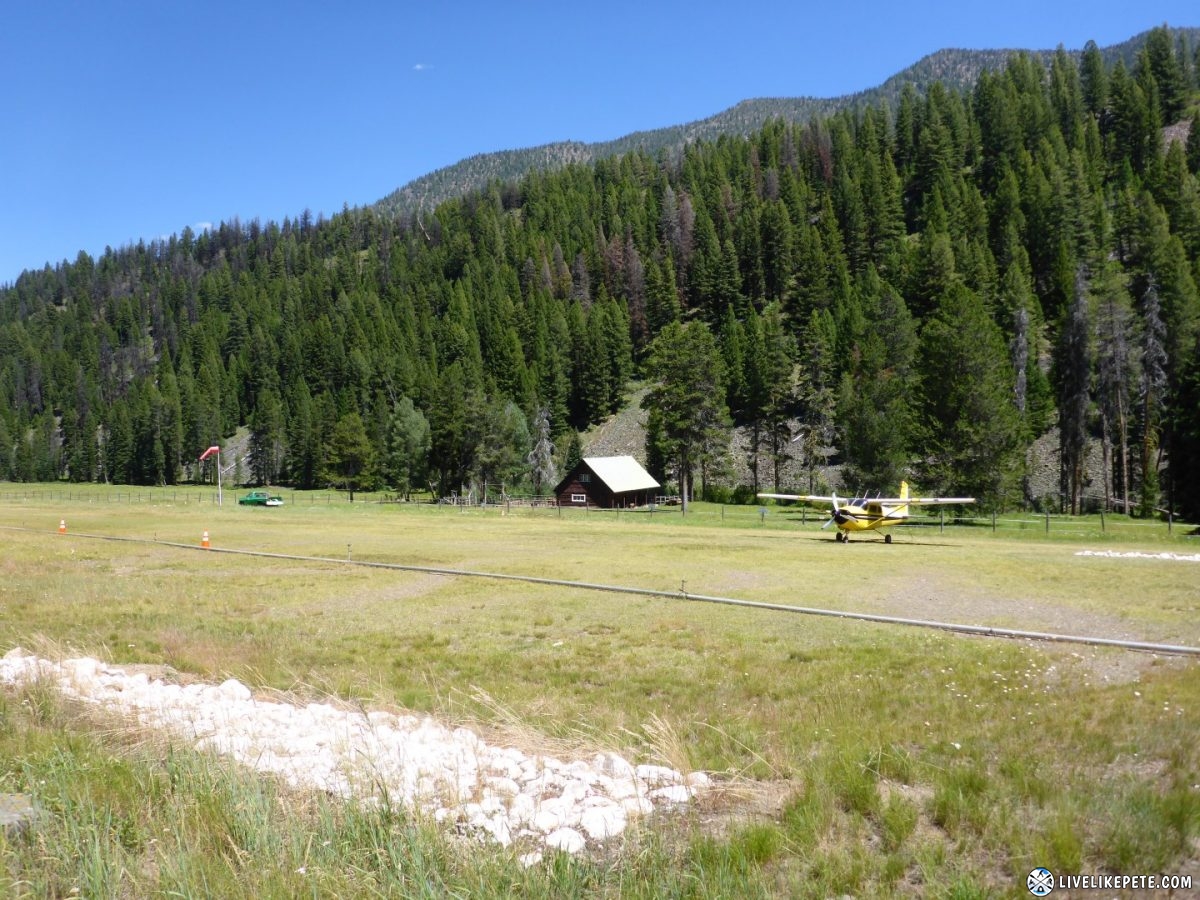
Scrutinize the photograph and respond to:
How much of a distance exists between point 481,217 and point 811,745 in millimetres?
199535

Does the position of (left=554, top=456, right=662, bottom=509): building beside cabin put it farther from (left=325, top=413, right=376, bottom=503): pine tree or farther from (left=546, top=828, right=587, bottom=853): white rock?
(left=546, top=828, right=587, bottom=853): white rock

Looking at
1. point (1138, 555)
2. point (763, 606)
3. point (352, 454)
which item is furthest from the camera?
point (352, 454)

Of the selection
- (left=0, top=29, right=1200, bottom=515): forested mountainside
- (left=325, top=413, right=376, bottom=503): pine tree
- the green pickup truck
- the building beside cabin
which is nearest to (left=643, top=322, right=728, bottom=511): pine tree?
(left=0, top=29, right=1200, bottom=515): forested mountainside

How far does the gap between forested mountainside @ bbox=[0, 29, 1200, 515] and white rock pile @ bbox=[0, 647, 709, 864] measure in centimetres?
5002

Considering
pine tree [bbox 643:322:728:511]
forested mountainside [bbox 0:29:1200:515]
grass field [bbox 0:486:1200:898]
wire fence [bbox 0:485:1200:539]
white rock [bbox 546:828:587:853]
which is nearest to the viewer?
grass field [bbox 0:486:1200:898]

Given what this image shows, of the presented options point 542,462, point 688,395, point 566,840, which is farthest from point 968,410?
point 542,462

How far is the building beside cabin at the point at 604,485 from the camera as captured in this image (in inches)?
2990

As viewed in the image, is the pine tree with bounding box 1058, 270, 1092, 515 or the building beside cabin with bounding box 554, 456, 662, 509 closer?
the pine tree with bounding box 1058, 270, 1092, 515

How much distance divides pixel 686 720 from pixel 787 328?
114m

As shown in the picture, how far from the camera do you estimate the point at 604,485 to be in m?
75.7

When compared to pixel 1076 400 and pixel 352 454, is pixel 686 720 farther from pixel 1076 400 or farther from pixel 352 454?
pixel 352 454

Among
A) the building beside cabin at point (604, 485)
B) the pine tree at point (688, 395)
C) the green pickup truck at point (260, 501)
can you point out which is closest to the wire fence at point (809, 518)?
the building beside cabin at point (604, 485)

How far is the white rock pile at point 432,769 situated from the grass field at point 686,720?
16.5 inches

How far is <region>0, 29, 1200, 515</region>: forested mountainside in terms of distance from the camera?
62.3 metres
